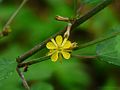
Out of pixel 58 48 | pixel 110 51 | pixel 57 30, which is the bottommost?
pixel 110 51

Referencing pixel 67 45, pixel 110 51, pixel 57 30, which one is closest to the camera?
pixel 67 45

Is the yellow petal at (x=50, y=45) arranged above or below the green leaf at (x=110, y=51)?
above

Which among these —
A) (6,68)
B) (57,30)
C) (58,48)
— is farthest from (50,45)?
(57,30)

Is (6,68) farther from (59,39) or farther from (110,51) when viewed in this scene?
(110,51)

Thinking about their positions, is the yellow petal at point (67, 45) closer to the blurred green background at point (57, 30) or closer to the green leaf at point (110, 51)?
the green leaf at point (110, 51)

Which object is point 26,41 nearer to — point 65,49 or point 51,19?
point 51,19

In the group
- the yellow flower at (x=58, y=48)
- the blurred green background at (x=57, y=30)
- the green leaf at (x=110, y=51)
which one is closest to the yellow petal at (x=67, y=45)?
the yellow flower at (x=58, y=48)

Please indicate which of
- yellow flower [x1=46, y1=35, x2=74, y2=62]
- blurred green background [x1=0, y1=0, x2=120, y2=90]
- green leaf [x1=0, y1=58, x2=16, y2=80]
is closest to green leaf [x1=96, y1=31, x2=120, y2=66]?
yellow flower [x1=46, y1=35, x2=74, y2=62]
